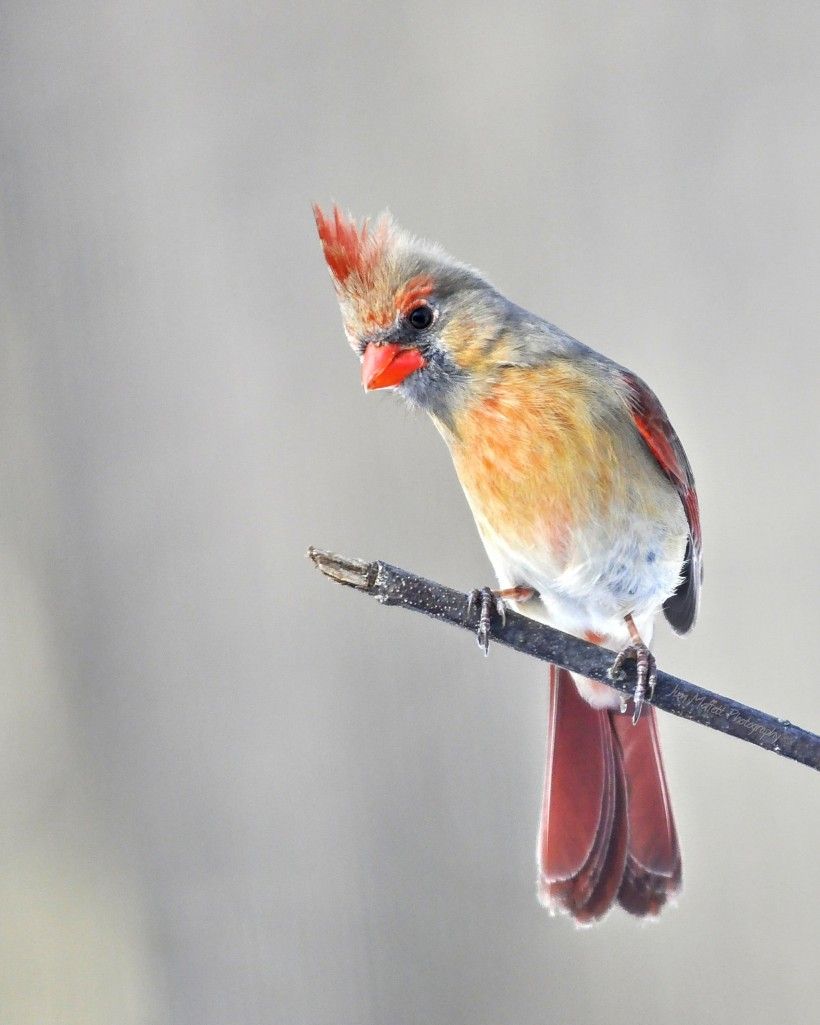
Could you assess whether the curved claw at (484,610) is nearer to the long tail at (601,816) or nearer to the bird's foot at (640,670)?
the bird's foot at (640,670)

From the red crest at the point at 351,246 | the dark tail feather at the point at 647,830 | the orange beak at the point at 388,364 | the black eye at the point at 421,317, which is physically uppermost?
the black eye at the point at 421,317

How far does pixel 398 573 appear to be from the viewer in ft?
2.65

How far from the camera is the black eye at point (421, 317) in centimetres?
108

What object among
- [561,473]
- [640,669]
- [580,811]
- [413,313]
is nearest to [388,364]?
[413,313]

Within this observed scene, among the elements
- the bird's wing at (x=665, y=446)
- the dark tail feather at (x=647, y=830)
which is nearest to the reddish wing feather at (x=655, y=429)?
the bird's wing at (x=665, y=446)

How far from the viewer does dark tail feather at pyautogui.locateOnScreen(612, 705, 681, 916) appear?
3.74 feet

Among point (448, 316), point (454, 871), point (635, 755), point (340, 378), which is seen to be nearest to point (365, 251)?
point (448, 316)

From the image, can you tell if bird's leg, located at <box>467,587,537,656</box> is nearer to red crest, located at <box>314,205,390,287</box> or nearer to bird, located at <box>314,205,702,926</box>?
bird, located at <box>314,205,702,926</box>

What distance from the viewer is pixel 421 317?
1.09 meters

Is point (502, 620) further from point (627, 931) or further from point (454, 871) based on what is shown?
point (627, 931)

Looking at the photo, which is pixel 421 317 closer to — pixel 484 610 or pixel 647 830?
pixel 484 610

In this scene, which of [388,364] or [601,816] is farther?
[601,816]

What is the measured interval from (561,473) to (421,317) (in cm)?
21

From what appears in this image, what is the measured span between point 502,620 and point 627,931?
117 cm
